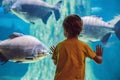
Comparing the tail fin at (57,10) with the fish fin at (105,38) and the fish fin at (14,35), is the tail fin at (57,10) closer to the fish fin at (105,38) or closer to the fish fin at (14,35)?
the fish fin at (14,35)

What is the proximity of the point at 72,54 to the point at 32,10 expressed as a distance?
4.85 feet

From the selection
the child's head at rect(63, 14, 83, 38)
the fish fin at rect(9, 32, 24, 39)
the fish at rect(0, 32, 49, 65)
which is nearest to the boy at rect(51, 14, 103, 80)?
the child's head at rect(63, 14, 83, 38)

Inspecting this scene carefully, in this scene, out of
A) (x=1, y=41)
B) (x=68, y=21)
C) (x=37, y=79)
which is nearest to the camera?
(x=68, y=21)

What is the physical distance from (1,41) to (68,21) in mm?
1457

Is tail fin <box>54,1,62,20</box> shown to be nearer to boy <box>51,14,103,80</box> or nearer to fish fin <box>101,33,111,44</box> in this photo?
fish fin <box>101,33,111,44</box>

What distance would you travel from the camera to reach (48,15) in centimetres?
375

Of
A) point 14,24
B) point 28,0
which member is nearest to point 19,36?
point 14,24

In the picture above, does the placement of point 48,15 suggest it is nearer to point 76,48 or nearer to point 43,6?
point 43,6

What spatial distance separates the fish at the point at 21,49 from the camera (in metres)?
3.47

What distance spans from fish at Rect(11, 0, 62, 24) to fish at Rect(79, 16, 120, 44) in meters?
0.42

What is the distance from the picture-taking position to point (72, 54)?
2.30 meters

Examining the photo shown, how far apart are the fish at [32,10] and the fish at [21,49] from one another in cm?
24

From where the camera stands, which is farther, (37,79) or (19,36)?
(37,79)

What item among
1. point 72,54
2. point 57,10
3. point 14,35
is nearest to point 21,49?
point 14,35
